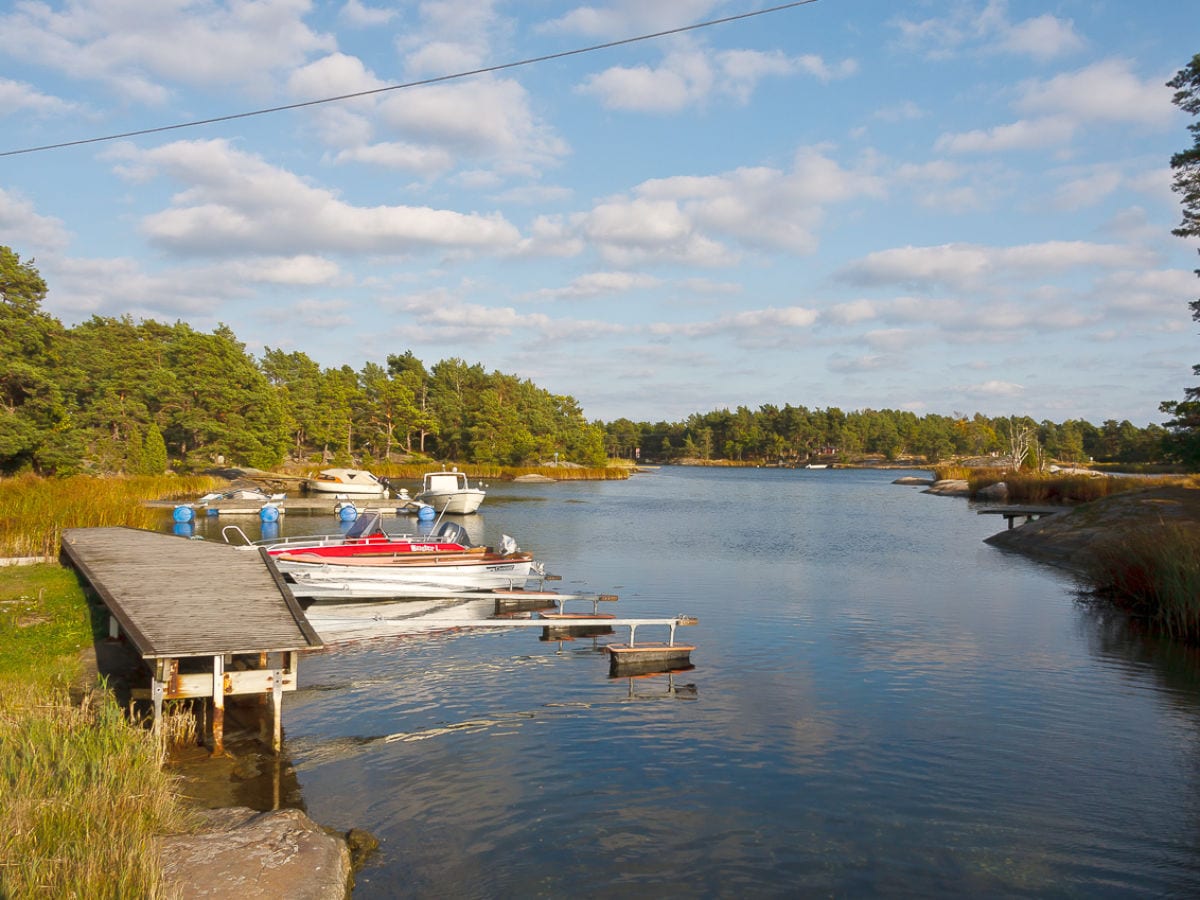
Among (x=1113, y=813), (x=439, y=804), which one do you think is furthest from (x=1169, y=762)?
(x=439, y=804)

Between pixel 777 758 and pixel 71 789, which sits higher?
pixel 71 789

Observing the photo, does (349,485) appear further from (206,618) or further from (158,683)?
(158,683)

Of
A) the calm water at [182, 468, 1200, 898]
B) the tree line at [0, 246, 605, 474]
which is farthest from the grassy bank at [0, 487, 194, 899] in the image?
the tree line at [0, 246, 605, 474]

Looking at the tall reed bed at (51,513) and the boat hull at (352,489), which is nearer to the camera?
the tall reed bed at (51,513)

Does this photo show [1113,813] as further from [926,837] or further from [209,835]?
→ [209,835]

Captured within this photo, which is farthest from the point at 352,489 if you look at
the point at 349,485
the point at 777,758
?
the point at 777,758

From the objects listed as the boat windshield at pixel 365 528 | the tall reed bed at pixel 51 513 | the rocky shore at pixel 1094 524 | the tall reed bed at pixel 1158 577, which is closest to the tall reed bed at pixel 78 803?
the tall reed bed at pixel 51 513

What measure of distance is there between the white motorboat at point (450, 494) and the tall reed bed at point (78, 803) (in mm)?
43153

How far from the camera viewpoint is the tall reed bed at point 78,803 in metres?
5.98

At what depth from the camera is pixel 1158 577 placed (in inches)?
801

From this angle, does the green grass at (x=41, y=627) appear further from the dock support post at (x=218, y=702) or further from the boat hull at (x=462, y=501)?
the boat hull at (x=462, y=501)

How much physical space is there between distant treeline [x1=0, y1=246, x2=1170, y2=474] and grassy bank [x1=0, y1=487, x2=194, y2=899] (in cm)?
3037

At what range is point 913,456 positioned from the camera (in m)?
190

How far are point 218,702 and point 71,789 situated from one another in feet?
11.4
